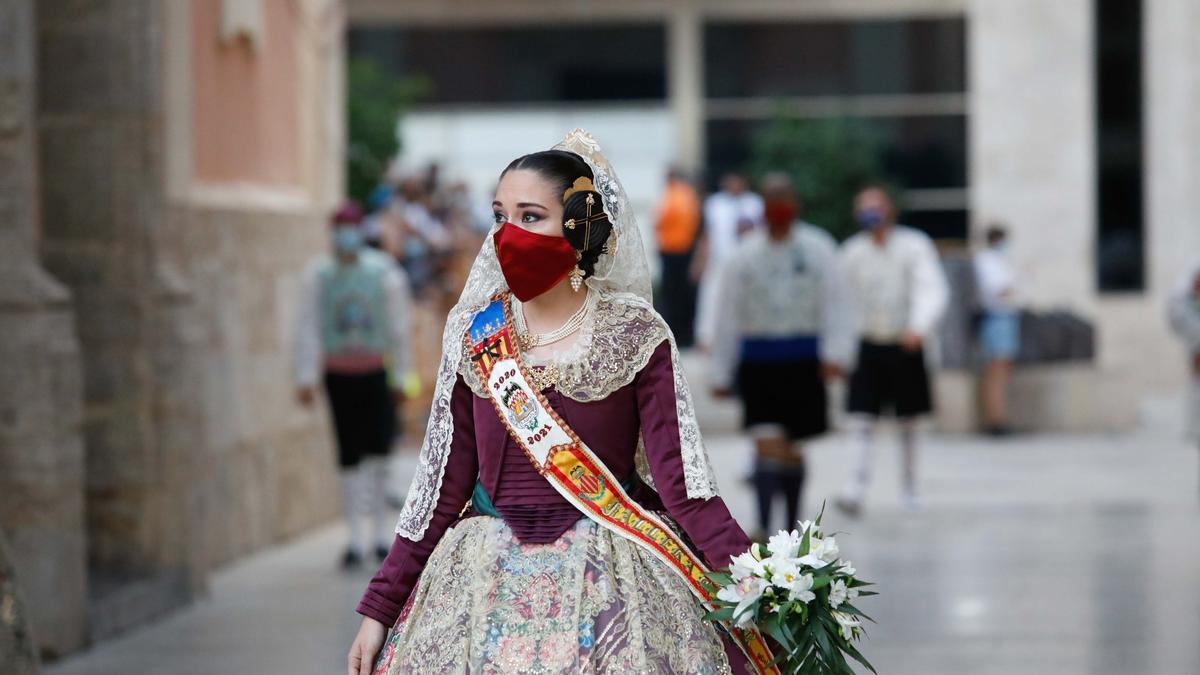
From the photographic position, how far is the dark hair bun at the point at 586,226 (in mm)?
4121

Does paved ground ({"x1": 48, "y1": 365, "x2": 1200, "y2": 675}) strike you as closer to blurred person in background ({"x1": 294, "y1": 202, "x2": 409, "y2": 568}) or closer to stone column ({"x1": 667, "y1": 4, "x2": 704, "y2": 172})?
blurred person in background ({"x1": 294, "y1": 202, "x2": 409, "y2": 568})

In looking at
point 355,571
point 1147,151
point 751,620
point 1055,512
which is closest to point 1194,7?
point 1147,151

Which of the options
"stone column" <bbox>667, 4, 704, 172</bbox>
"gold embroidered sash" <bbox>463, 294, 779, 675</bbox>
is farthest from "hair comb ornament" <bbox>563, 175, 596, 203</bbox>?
"stone column" <bbox>667, 4, 704, 172</bbox>

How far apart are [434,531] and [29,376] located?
14.8 feet

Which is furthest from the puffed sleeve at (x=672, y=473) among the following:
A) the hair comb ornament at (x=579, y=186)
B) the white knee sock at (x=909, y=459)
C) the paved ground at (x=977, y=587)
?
the white knee sock at (x=909, y=459)

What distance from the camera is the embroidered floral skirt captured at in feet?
12.9

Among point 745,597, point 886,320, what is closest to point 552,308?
point 745,597

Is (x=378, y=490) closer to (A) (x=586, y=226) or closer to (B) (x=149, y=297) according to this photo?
(B) (x=149, y=297)

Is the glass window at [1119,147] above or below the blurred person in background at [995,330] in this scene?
above

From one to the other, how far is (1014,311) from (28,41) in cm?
1260

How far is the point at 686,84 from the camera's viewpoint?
28.8 meters

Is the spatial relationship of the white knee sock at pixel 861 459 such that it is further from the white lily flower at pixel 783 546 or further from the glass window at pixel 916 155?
the glass window at pixel 916 155

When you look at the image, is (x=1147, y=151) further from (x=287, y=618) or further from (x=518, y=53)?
(x=287, y=618)

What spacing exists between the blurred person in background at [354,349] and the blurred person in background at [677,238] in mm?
10876
